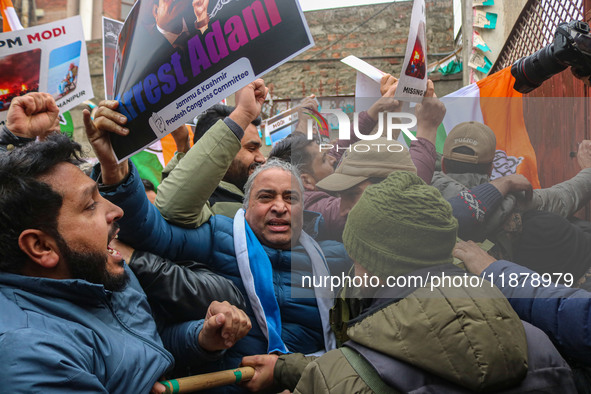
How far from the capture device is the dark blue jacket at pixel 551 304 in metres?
1.17

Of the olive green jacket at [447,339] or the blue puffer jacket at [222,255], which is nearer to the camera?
the olive green jacket at [447,339]

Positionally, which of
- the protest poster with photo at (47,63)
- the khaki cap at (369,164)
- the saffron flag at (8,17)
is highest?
the saffron flag at (8,17)

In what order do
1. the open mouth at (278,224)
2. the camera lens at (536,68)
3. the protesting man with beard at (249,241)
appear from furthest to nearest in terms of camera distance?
the open mouth at (278,224)
the protesting man with beard at (249,241)
the camera lens at (536,68)

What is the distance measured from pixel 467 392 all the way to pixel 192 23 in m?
1.19

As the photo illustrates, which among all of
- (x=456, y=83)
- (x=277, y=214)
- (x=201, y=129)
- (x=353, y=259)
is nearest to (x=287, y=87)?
(x=456, y=83)

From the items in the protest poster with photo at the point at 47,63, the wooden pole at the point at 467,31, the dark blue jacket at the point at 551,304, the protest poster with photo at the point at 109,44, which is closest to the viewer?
the dark blue jacket at the point at 551,304

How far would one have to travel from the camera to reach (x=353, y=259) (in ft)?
4.17

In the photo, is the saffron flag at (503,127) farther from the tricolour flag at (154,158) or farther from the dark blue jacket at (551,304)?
the tricolour flag at (154,158)

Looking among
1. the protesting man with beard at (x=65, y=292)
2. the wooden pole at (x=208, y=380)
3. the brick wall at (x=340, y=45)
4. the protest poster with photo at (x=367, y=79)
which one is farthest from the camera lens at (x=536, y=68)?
the brick wall at (x=340, y=45)

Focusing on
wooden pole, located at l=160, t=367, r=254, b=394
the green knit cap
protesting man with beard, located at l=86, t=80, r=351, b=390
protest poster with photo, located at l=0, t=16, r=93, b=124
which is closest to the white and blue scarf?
protesting man with beard, located at l=86, t=80, r=351, b=390

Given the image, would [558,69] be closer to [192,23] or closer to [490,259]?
[490,259]

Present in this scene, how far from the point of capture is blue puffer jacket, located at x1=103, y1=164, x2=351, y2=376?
1652 mm

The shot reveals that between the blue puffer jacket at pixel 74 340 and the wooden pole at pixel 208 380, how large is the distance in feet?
0.20

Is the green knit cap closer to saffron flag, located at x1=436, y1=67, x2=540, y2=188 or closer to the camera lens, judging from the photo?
saffron flag, located at x1=436, y1=67, x2=540, y2=188
